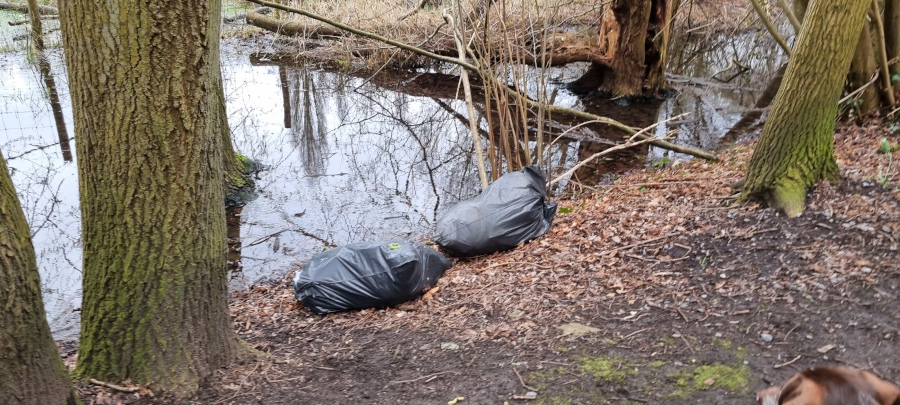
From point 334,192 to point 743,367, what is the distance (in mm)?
5223

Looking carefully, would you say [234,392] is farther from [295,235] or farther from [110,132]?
[295,235]

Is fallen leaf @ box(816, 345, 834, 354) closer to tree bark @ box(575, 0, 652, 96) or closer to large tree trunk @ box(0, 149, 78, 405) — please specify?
large tree trunk @ box(0, 149, 78, 405)

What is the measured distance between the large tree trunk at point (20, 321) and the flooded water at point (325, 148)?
2.46 metres

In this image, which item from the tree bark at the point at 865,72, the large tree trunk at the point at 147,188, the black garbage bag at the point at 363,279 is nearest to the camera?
the large tree trunk at the point at 147,188

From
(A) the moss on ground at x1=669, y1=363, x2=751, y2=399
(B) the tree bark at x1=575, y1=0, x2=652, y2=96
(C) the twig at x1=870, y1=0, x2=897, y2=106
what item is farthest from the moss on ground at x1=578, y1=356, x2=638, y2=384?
(B) the tree bark at x1=575, y1=0, x2=652, y2=96

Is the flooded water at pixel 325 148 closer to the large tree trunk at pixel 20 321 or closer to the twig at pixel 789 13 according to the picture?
the twig at pixel 789 13

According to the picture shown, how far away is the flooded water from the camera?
19.5 ft

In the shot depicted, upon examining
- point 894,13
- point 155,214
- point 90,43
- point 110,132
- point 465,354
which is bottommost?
point 465,354

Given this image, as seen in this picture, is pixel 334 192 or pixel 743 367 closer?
pixel 743 367

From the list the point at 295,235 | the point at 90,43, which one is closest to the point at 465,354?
the point at 90,43

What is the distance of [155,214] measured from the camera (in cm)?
257

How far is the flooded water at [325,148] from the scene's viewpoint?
5.94m

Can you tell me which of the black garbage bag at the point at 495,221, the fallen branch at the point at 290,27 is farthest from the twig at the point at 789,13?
the fallen branch at the point at 290,27

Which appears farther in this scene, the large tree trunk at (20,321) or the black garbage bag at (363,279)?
the black garbage bag at (363,279)
